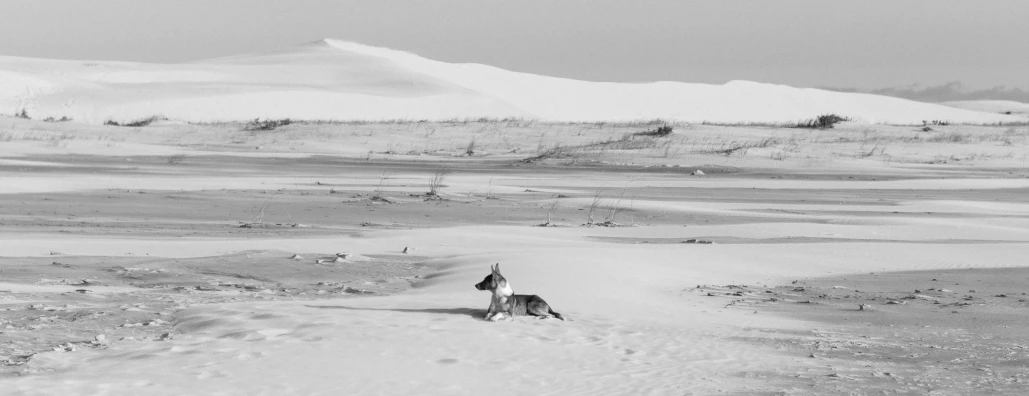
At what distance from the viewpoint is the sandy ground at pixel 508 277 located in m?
6.05

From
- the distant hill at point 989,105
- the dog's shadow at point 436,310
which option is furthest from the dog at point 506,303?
the distant hill at point 989,105

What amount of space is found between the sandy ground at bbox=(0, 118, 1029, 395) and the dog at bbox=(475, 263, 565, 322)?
0.13 m

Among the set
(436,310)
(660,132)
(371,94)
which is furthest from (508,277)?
(371,94)

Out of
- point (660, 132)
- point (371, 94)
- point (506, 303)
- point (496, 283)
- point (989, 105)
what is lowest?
point (506, 303)

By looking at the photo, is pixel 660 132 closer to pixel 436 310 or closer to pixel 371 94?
pixel 436 310

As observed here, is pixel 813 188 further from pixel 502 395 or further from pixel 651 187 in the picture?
pixel 502 395

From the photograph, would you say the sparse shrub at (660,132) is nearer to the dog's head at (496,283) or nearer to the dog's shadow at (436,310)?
the dog's shadow at (436,310)

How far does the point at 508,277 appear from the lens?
9.67 m

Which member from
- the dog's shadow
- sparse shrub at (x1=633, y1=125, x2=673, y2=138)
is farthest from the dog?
sparse shrub at (x1=633, y1=125, x2=673, y2=138)

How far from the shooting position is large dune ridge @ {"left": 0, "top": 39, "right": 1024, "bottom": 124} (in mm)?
64250

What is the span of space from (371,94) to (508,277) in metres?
66.8

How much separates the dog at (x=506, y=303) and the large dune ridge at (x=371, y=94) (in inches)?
1968

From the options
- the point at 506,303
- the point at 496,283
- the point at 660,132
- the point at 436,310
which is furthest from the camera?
the point at 660,132

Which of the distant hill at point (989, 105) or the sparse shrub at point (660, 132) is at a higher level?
the distant hill at point (989, 105)
